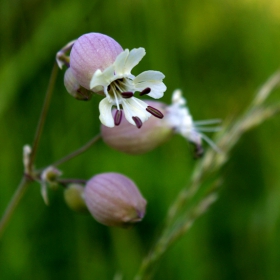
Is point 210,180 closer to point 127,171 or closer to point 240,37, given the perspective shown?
point 127,171

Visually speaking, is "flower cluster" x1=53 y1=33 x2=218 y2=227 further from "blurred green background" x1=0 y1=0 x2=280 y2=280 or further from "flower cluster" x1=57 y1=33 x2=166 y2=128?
"blurred green background" x1=0 y1=0 x2=280 y2=280

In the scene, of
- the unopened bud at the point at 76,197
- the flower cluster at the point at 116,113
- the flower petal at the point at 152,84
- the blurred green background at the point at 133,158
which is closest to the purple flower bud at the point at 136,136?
the flower cluster at the point at 116,113

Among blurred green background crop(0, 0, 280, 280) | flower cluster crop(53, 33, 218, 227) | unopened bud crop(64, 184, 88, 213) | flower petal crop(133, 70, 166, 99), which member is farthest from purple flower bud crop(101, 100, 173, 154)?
blurred green background crop(0, 0, 280, 280)

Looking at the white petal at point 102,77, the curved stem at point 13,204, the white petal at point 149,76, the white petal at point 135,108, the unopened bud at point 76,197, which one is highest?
the white petal at point 102,77

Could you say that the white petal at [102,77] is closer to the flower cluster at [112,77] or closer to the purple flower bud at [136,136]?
the flower cluster at [112,77]

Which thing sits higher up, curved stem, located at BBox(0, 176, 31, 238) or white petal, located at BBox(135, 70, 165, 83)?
white petal, located at BBox(135, 70, 165, 83)

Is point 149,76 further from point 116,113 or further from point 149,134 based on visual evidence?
point 149,134

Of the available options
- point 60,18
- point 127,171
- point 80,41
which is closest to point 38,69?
point 60,18

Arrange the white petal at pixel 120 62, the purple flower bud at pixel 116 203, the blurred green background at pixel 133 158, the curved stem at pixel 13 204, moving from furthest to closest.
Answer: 1. the blurred green background at pixel 133 158
2. the curved stem at pixel 13 204
3. the purple flower bud at pixel 116 203
4. the white petal at pixel 120 62
